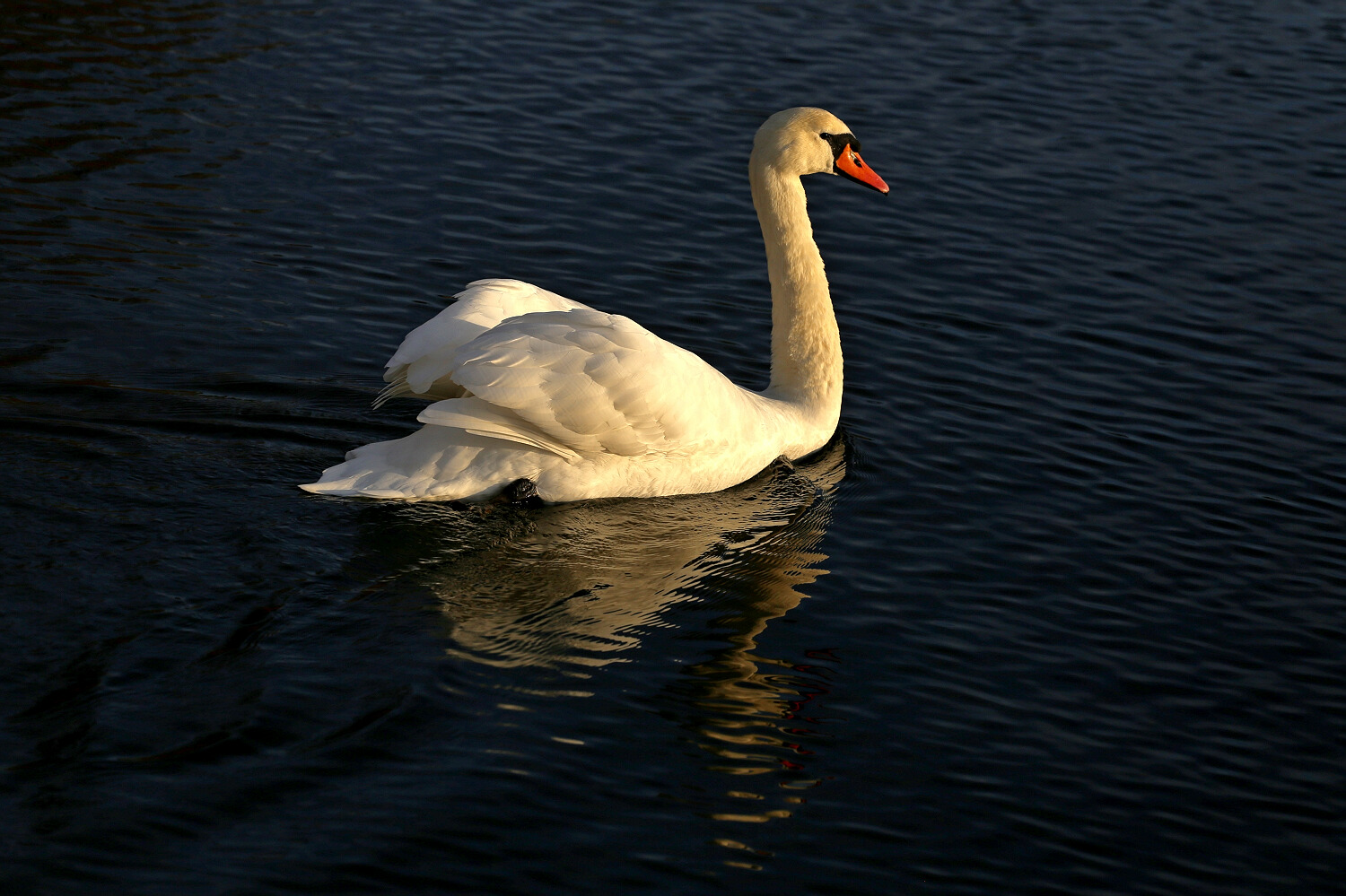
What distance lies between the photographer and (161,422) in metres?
8.02

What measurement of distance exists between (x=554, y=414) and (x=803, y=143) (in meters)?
2.66

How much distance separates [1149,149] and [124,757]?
1131cm

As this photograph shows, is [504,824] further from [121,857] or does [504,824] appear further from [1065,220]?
[1065,220]

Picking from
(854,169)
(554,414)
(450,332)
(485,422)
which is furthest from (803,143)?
(485,422)

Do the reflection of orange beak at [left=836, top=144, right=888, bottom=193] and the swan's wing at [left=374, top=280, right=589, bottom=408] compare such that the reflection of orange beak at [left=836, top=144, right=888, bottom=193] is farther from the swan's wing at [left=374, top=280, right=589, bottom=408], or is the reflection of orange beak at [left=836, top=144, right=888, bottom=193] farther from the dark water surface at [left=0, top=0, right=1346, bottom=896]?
the swan's wing at [left=374, top=280, right=589, bottom=408]

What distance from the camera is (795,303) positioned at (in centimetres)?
892

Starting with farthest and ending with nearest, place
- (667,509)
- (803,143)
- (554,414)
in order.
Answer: (803,143), (667,509), (554,414)

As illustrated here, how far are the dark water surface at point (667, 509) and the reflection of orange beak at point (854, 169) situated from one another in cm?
133

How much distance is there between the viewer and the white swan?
23.9ft

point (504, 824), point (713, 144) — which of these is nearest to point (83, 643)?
point (504, 824)

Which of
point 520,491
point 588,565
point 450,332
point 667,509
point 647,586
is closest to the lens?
point 647,586

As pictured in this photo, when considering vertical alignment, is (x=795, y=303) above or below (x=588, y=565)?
above

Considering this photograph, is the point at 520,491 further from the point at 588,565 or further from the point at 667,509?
the point at 667,509

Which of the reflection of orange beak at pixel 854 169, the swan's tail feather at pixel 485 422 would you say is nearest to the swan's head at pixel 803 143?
the reflection of orange beak at pixel 854 169
